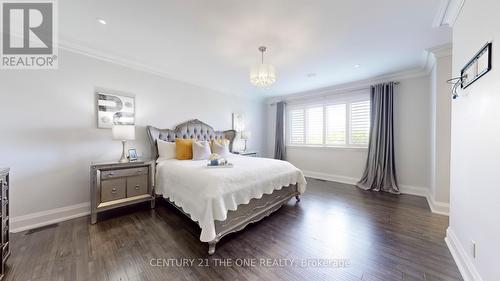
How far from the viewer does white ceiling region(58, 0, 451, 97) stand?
1.83 meters

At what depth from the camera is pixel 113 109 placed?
9.59ft

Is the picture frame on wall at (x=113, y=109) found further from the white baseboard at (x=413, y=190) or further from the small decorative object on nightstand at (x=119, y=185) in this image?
the white baseboard at (x=413, y=190)

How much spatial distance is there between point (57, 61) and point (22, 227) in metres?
2.25

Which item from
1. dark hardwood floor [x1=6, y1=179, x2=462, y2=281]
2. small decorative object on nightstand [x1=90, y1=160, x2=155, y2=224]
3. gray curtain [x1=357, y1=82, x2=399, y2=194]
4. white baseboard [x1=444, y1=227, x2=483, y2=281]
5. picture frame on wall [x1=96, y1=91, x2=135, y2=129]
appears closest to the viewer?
white baseboard [x1=444, y1=227, x2=483, y2=281]

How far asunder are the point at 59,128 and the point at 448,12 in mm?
5029

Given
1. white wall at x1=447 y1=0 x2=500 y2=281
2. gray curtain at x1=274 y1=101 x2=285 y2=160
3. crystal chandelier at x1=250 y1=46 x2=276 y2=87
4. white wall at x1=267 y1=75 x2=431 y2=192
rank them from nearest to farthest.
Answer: white wall at x1=447 y1=0 x2=500 y2=281 → crystal chandelier at x1=250 y1=46 x2=276 y2=87 → white wall at x1=267 y1=75 x2=431 y2=192 → gray curtain at x1=274 y1=101 x2=285 y2=160

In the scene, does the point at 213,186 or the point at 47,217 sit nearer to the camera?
the point at 213,186

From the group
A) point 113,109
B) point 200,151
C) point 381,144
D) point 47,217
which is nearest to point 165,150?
point 200,151

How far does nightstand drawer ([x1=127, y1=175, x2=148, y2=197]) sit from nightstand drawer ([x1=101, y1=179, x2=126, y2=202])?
0.08 meters

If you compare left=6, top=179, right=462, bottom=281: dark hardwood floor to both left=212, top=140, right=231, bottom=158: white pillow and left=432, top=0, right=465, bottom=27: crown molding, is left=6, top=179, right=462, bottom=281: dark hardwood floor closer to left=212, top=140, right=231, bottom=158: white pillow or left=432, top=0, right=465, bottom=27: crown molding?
left=212, top=140, right=231, bottom=158: white pillow

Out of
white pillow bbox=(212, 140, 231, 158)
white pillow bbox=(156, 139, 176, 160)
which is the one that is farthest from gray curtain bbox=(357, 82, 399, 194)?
white pillow bbox=(156, 139, 176, 160)

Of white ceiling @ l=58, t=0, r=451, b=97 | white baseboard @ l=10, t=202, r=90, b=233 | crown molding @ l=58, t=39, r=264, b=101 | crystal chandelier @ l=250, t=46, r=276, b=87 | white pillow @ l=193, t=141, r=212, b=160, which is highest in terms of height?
white ceiling @ l=58, t=0, r=451, b=97

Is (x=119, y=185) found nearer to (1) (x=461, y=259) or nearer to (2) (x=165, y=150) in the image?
(2) (x=165, y=150)

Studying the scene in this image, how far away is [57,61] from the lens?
247 cm
